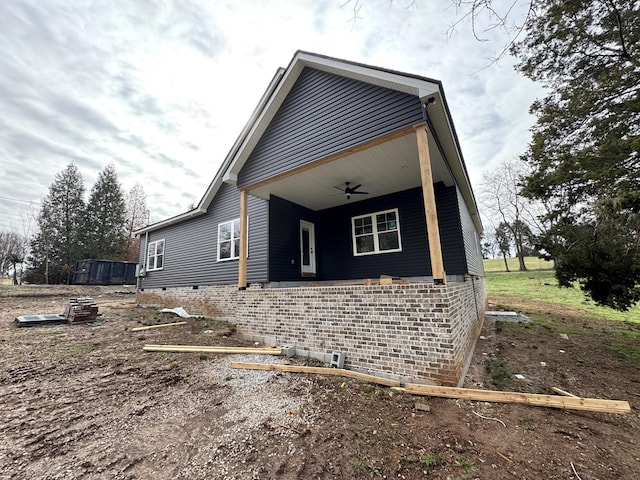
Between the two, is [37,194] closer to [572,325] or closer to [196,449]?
[196,449]

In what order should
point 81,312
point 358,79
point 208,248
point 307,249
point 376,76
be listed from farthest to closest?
point 208,248
point 307,249
point 81,312
point 358,79
point 376,76

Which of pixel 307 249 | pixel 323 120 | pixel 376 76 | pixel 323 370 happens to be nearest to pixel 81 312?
pixel 307 249

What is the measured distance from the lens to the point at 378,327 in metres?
4.27

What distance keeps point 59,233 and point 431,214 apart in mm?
31966

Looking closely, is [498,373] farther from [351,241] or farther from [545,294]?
[545,294]

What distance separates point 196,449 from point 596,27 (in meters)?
10.2

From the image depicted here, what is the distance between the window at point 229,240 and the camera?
9008mm

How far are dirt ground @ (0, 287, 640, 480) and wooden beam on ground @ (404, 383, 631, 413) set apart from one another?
98 millimetres

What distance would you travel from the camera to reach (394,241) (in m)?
7.77

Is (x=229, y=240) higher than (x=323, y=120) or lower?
lower

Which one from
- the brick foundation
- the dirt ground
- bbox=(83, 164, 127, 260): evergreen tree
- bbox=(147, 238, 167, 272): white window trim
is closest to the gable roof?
the brick foundation

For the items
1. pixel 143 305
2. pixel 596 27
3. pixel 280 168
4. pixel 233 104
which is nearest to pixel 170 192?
pixel 143 305

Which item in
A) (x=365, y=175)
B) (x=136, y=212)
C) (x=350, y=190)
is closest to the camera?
(x=365, y=175)

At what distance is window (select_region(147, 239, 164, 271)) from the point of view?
39.7ft
